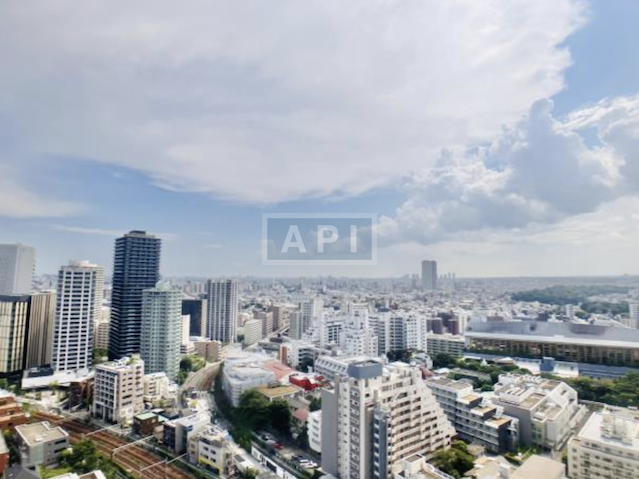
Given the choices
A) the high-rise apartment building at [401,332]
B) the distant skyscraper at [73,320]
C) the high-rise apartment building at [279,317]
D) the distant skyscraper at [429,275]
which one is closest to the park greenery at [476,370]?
the high-rise apartment building at [401,332]

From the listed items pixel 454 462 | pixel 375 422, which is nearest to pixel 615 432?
pixel 454 462

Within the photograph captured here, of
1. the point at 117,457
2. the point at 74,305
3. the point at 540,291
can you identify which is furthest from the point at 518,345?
the point at 540,291

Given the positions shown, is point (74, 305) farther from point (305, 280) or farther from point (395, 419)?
point (305, 280)

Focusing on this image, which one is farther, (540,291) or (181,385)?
(540,291)

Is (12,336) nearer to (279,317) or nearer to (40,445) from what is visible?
(40,445)

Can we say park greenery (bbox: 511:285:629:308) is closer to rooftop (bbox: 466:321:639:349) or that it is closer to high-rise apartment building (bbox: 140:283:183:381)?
rooftop (bbox: 466:321:639:349)
